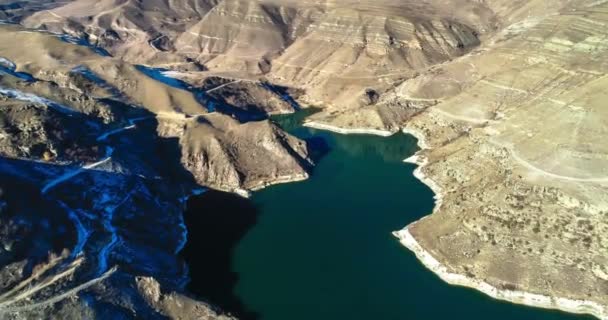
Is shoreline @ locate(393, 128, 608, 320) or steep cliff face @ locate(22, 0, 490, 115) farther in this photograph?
steep cliff face @ locate(22, 0, 490, 115)

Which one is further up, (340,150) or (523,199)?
(523,199)

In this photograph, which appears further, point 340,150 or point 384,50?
point 384,50

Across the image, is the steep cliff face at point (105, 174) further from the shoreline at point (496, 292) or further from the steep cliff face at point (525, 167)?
the steep cliff face at point (525, 167)

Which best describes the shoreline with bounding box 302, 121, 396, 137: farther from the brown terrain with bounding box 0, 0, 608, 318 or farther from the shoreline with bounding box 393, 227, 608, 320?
the shoreline with bounding box 393, 227, 608, 320

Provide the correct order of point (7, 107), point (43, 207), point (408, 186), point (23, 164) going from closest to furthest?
point (43, 207) → point (23, 164) → point (7, 107) → point (408, 186)

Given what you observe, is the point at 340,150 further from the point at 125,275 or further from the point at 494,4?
the point at 494,4

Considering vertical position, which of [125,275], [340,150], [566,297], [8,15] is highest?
[566,297]

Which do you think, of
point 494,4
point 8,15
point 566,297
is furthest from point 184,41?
point 566,297

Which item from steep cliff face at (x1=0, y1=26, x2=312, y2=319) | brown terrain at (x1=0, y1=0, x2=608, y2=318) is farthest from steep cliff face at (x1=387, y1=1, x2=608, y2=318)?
steep cliff face at (x1=0, y1=26, x2=312, y2=319)
